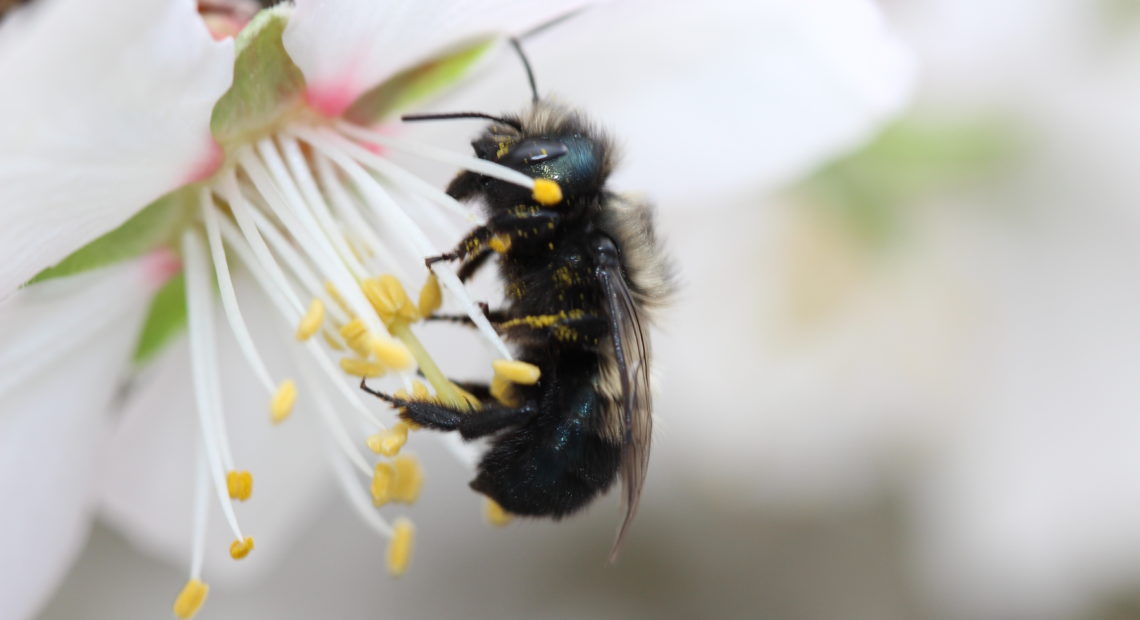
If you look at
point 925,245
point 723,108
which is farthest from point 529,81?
point 925,245

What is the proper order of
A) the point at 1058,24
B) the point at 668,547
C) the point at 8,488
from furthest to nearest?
the point at 668,547, the point at 1058,24, the point at 8,488

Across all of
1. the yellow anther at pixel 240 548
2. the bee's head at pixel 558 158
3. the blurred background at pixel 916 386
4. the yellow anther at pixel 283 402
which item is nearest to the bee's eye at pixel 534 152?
the bee's head at pixel 558 158

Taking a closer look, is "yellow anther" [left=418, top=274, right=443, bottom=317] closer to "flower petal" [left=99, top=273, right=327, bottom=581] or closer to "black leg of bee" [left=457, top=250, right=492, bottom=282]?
"black leg of bee" [left=457, top=250, right=492, bottom=282]

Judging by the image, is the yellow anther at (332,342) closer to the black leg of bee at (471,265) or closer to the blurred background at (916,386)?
the black leg of bee at (471,265)

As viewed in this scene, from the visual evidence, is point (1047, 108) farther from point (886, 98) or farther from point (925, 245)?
point (886, 98)

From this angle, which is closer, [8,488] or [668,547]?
[8,488]

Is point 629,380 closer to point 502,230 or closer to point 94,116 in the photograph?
point 502,230

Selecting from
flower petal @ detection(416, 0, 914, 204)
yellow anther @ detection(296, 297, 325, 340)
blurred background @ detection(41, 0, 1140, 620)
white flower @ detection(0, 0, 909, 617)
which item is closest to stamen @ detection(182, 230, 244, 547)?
white flower @ detection(0, 0, 909, 617)
